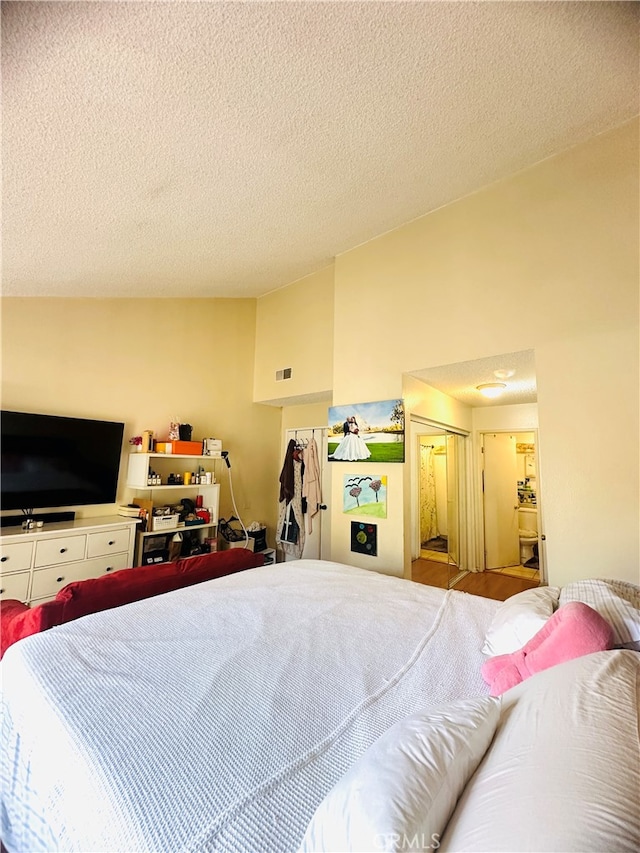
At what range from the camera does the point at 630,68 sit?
5.20 ft

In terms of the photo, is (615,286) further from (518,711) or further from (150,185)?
(150,185)

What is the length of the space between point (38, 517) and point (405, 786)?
3.07 m

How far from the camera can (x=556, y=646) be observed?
993 mm

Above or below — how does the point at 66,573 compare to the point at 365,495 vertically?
below

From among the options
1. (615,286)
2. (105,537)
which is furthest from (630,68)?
(105,537)

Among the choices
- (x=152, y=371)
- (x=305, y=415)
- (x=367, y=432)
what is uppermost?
(x=152, y=371)

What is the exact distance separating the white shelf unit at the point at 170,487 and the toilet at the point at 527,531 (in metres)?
3.79

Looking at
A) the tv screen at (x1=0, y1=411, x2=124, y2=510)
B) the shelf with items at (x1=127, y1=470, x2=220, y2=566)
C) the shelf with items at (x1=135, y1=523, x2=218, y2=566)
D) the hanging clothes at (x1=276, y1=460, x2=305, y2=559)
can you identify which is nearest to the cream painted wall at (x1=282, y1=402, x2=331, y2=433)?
the hanging clothes at (x1=276, y1=460, x2=305, y2=559)

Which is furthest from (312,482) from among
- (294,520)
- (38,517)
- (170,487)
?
(38,517)

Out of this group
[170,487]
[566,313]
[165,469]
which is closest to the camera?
[566,313]

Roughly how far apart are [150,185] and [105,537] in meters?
2.42

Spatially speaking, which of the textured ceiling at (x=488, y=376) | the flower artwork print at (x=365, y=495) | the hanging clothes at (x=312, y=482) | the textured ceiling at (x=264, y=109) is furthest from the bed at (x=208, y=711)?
the hanging clothes at (x=312, y=482)

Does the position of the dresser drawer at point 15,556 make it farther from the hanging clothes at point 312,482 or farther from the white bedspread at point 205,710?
the hanging clothes at point 312,482

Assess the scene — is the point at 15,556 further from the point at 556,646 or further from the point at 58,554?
the point at 556,646
